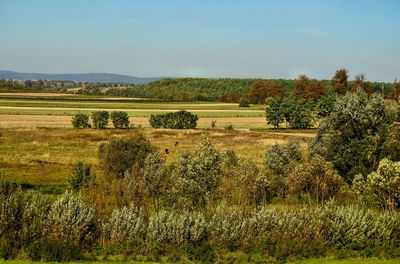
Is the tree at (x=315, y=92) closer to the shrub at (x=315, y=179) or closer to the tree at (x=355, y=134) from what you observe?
the tree at (x=355, y=134)

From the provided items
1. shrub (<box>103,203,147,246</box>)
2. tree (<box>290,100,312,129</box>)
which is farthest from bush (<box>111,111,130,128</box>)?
shrub (<box>103,203,147,246</box>)

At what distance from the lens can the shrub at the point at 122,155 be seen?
40.2m

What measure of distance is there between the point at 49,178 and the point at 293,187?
941 inches

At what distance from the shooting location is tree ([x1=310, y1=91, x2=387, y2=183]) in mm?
36906

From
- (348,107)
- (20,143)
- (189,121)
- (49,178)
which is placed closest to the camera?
(348,107)

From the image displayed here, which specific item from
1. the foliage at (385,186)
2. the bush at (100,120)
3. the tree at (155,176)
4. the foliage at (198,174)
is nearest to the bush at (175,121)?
the bush at (100,120)

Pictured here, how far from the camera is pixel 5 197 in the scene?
24906 millimetres

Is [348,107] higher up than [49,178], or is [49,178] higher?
[348,107]

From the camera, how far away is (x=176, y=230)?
74.5ft

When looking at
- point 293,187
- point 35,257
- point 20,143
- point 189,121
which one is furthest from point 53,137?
point 35,257

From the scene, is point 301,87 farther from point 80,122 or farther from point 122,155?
point 122,155

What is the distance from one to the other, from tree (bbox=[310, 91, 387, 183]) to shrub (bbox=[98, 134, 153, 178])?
15311 millimetres

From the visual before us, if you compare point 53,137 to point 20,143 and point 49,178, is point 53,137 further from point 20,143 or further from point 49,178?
point 49,178

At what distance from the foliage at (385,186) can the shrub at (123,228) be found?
1469 cm
